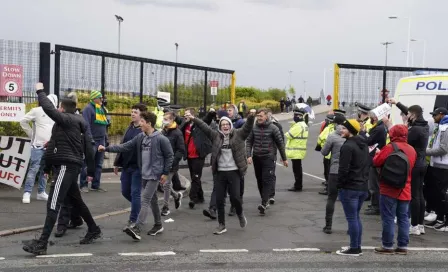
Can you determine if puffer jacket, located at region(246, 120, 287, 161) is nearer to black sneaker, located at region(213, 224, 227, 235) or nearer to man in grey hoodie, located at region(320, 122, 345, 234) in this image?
man in grey hoodie, located at region(320, 122, 345, 234)

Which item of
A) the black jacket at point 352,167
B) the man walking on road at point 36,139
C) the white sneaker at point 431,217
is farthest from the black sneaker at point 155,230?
the white sneaker at point 431,217

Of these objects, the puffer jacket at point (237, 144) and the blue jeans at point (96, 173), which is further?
the blue jeans at point (96, 173)

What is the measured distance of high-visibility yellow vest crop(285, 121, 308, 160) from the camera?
1304cm

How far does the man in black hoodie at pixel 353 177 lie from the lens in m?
7.61

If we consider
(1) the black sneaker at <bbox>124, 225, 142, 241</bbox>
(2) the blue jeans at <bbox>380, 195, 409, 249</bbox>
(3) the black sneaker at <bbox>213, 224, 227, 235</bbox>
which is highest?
(2) the blue jeans at <bbox>380, 195, 409, 249</bbox>

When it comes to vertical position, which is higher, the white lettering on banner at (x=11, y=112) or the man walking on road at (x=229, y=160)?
the white lettering on banner at (x=11, y=112)

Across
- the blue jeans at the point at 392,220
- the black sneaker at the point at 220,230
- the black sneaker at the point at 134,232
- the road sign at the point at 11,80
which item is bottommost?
the black sneaker at the point at 220,230

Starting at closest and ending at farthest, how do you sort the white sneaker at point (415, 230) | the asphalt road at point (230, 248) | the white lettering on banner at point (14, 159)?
the asphalt road at point (230, 248) → the white sneaker at point (415, 230) → the white lettering on banner at point (14, 159)

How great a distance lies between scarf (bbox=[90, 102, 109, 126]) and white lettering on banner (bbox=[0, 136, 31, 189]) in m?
1.36

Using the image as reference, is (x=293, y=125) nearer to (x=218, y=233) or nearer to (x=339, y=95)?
(x=339, y=95)

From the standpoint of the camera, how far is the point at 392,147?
7.82 metres

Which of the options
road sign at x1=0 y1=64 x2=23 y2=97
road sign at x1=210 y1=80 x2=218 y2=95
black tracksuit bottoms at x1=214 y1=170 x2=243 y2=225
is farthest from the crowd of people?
road sign at x1=210 y1=80 x2=218 y2=95

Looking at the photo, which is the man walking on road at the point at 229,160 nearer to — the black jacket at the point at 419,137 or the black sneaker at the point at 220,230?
the black sneaker at the point at 220,230

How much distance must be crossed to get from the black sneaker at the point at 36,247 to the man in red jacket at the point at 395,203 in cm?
427
